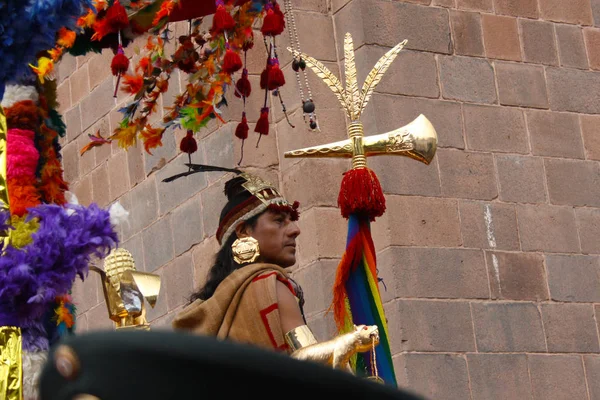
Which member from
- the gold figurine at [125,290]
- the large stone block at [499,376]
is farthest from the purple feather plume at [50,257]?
the large stone block at [499,376]

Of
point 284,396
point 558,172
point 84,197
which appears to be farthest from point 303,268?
point 284,396

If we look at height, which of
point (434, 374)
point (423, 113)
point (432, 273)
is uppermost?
point (423, 113)

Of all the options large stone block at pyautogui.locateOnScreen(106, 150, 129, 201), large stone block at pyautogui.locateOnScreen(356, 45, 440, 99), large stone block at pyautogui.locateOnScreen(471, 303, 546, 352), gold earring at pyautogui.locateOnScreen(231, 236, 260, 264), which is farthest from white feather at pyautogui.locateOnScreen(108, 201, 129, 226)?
large stone block at pyautogui.locateOnScreen(106, 150, 129, 201)

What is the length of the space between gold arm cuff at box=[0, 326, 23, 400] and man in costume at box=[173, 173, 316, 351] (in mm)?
1542

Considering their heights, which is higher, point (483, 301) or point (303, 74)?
point (303, 74)

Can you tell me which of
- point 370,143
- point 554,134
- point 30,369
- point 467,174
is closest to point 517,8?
point 554,134

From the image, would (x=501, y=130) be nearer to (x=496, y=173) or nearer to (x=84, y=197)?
(x=496, y=173)

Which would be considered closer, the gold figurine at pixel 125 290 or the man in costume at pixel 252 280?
the gold figurine at pixel 125 290

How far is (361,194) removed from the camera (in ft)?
17.3

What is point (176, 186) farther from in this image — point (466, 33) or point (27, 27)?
point (27, 27)

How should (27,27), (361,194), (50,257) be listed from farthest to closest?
(361,194), (27,27), (50,257)

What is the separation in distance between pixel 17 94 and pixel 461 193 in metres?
3.37

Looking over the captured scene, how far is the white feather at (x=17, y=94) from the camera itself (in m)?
4.43

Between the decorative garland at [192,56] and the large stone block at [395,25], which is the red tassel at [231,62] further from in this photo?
the large stone block at [395,25]
